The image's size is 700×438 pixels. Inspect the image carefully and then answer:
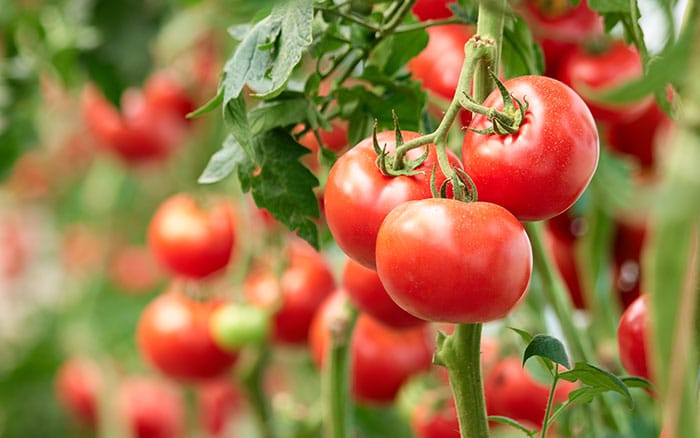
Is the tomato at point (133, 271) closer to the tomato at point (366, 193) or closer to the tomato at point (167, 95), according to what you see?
the tomato at point (167, 95)

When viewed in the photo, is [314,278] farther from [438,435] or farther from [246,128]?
[246,128]

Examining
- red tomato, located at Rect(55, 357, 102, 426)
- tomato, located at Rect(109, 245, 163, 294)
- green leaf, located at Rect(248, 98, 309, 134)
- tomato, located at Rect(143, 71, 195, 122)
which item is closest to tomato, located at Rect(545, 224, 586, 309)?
green leaf, located at Rect(248, 98, 309, 134)

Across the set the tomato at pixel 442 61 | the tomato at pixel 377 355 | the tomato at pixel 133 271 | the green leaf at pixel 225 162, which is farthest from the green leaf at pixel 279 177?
the tomato at pixel 133 271

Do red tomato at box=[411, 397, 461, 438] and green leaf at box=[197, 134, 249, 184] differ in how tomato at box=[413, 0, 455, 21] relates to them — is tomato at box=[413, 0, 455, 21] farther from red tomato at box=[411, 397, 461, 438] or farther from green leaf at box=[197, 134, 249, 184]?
red tomato at box=[411, 397, 461, 438]

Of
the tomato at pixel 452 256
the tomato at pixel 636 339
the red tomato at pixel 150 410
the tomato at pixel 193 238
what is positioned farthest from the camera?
the red tomato at pixel 150 410

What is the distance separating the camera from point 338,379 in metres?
0.85

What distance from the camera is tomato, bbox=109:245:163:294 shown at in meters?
2.04

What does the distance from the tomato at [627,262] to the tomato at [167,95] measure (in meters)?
0.67

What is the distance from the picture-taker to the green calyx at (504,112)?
0.45m

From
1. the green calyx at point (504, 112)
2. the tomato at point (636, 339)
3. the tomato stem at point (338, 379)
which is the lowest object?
the tomato stem at point (338, 379)

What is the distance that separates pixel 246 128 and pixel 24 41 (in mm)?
875

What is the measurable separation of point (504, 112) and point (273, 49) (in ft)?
0.46

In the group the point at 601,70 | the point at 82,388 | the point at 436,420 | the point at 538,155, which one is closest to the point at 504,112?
the point at 538,155

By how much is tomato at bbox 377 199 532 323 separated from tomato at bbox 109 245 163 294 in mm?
1633
